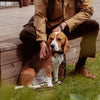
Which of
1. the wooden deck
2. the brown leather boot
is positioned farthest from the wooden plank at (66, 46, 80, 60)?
the brown leather boot

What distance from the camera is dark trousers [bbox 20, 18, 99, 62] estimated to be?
276 cm

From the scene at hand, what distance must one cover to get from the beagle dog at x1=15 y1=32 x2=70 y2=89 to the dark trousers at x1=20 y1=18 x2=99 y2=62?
0.55 feet

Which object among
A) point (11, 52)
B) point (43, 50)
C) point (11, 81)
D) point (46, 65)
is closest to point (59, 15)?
point (43, 50)

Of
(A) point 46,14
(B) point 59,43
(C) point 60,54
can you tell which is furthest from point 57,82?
(A) point 46,14

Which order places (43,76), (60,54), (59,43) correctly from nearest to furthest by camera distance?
1. (59,43)
2. (60,54)
3. (43,76)

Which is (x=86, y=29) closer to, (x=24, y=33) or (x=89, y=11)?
(x=89, y=11)

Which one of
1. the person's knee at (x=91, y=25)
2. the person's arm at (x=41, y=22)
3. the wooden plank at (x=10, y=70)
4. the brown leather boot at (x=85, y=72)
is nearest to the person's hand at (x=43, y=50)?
the person's arm at (x=41, y=22)

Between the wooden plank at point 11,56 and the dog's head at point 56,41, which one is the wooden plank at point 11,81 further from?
the dog's head at point 56,41

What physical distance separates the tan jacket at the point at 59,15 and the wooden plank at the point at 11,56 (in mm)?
407

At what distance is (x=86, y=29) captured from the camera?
2.88 metres

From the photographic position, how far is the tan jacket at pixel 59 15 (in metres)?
2.65

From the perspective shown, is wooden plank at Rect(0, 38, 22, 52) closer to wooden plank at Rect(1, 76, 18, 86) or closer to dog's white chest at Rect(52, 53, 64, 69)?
wooden plank at Rect(1, 76, 18, 86)

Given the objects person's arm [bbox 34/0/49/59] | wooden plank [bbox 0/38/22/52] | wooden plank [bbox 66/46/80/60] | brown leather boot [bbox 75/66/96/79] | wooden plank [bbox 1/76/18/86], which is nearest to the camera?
person's arm [bbox 34/0/49/59]

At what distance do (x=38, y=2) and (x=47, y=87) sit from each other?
3.37 ft
